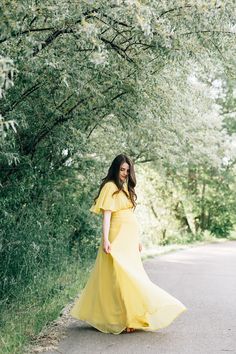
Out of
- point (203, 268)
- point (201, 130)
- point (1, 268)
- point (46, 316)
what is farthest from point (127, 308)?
point (201, 130)

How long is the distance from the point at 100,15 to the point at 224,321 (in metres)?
4.16

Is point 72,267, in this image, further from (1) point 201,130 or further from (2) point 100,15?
(1) point 201,130

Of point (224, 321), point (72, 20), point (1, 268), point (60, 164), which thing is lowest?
point (224, 321)

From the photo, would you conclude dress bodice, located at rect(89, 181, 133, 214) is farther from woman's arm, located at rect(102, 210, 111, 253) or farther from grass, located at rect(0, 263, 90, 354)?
grass, located at rect(0, 263, 90, 354)

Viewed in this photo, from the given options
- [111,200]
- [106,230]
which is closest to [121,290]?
[106,230]

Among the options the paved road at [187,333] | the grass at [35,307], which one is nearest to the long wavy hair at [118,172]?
the paved road at [187,333]

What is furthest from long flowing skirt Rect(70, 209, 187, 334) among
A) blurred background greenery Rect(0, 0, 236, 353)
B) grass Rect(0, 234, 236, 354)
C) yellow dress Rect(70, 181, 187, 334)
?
blurred background greenery Rect(0, 0, 236, 353)

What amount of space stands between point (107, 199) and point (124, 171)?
0.39 meters

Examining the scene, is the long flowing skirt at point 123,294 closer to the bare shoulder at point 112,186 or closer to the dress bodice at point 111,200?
the dress bodice at point 111,200

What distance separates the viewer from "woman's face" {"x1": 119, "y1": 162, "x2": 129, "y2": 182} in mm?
7148

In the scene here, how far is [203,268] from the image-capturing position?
1508cm

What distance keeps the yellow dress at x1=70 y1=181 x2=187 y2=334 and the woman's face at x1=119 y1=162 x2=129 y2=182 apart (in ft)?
0.42

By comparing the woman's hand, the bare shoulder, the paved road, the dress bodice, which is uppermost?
the bare shoulder

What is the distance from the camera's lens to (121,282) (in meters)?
6.86
